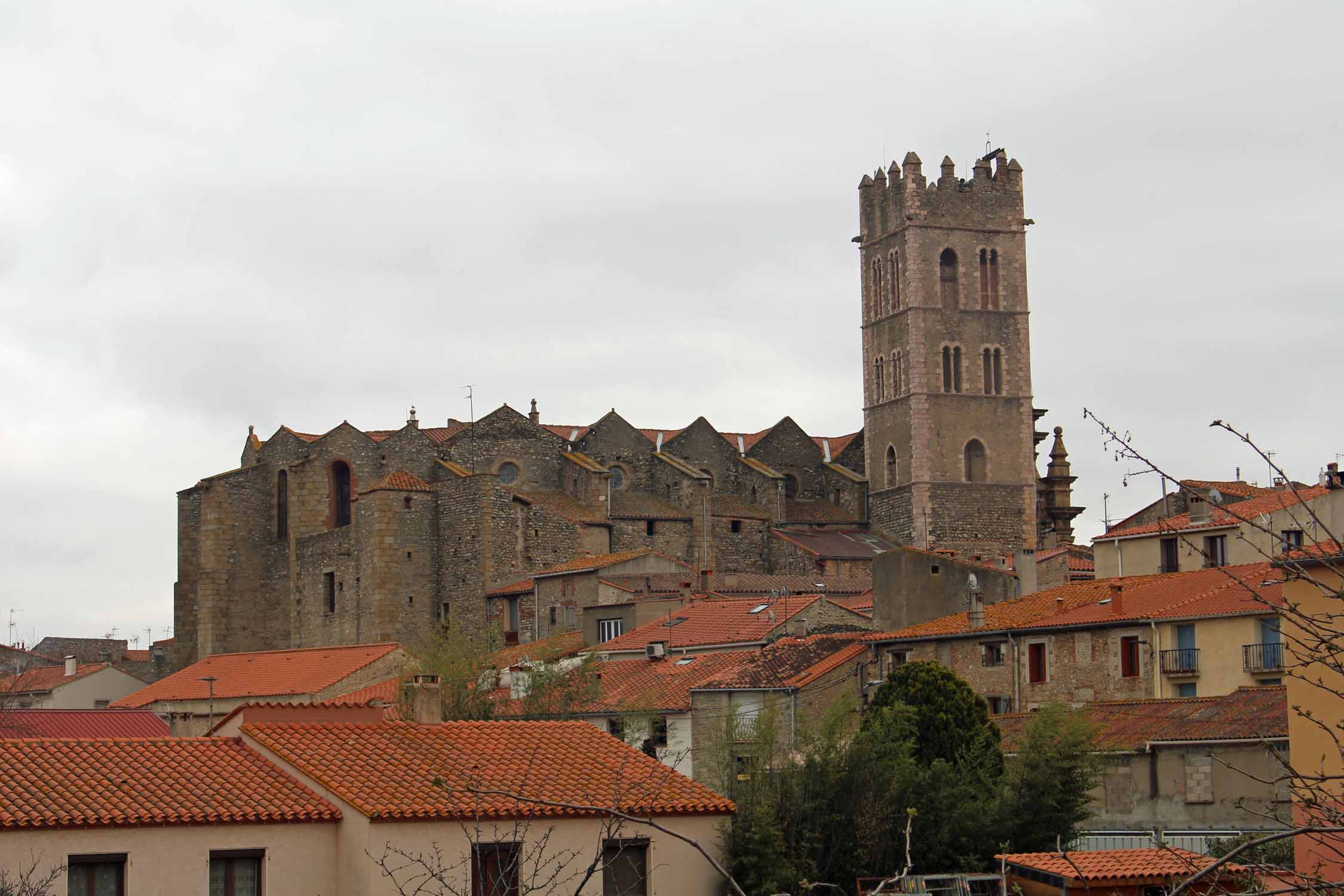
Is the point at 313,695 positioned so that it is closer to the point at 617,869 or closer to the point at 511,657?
the point at 511,657

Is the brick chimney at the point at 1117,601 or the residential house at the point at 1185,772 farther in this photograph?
the brick chimney at the point at 1117,601

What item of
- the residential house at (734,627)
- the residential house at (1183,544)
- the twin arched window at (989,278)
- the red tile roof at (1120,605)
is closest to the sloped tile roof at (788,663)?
the red tile roof at (1120,605)

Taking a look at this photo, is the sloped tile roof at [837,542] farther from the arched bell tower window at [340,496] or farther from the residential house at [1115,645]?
the residential house at [1115,645]

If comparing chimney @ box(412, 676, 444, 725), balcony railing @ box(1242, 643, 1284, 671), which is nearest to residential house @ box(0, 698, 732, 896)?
chimney @ box(412, 676, 444, 725)

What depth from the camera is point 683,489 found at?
66875 mm

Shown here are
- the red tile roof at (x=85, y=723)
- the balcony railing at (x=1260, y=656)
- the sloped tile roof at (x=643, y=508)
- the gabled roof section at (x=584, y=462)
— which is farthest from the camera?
the gabled roof section at (x=584, y=462)

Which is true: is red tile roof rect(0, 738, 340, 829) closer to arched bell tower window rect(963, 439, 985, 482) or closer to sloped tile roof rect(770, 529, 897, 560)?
sloped tile roof rect(770, 529, 897, 560)

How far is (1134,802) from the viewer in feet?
92.9

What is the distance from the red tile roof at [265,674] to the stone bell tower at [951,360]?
21.7 metres

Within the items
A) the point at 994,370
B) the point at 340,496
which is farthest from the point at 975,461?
the point at 340,496

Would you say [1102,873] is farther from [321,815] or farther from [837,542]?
[837,542]

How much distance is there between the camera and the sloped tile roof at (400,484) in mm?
62719

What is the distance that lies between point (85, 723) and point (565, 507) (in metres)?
29.7

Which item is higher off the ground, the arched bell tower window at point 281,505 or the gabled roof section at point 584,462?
the gabled roof section at point 584,462
